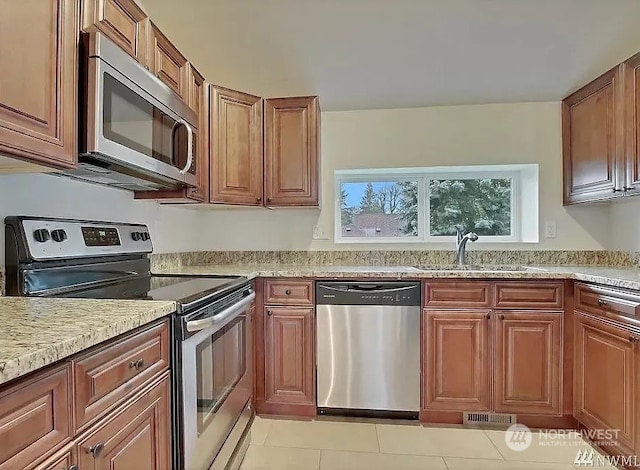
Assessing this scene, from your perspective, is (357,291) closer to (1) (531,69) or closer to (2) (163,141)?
(2) (163,141)

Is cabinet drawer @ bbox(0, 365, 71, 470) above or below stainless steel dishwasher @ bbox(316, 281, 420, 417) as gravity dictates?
above


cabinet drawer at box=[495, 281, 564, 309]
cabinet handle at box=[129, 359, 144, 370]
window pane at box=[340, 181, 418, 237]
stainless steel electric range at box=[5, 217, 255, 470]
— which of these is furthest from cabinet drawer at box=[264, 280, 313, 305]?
cabinet handle at box=[129, 359, 144, 370]

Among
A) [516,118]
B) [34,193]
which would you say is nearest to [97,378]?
[34,193]

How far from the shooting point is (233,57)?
2.26 m

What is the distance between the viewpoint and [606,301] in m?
1.88

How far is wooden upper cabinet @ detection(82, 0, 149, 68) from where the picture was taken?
1.28 meters

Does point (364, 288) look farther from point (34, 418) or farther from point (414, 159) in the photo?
point (34, 418)

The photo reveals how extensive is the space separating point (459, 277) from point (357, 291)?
58cm

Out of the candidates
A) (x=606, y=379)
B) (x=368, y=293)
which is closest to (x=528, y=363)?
(x=606, y=379)

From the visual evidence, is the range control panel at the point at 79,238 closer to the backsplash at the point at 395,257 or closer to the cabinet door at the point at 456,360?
the backsplash at the point at 395,257

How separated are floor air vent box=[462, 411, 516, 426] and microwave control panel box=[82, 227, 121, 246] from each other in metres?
2.09

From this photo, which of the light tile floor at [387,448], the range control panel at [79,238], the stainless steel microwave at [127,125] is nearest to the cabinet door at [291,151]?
the stainless steel microwave at [127,125]

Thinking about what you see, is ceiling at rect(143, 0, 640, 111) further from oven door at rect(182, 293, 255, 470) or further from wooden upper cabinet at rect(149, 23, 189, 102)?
oven door at rect(182, 293, 255, 470)

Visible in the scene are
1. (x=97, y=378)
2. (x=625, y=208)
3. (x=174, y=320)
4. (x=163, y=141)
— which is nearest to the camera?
(x=97, y=378)
